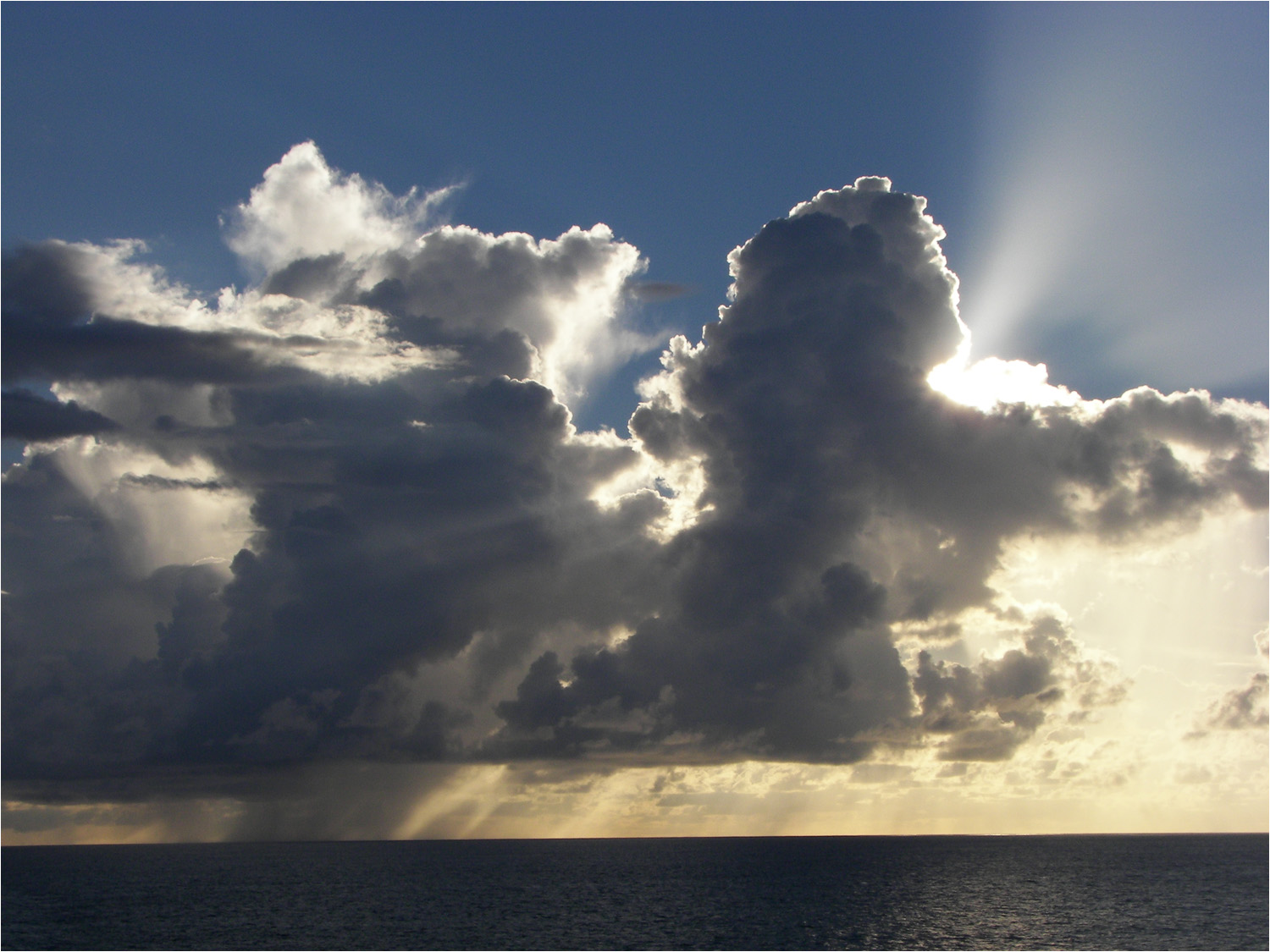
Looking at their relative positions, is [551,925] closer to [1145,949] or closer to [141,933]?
[141,933]

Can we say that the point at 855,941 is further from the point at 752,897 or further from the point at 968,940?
the point at 752,897

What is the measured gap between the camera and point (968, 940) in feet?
447

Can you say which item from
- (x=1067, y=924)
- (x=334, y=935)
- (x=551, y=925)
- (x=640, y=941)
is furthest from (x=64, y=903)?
(x=1067, y=924)

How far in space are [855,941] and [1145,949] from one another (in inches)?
1429

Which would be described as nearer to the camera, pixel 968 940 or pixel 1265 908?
pixel 968 940

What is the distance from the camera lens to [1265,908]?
6752 inches

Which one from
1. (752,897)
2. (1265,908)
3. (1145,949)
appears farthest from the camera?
(752,897)

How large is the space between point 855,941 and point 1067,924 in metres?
40.9

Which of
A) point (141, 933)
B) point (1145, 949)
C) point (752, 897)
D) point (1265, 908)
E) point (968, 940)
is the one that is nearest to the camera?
point (1145, 949)

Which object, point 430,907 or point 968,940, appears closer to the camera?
point 968,940

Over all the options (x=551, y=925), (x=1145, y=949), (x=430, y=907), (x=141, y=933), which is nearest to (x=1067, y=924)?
(x=1145, y=949)

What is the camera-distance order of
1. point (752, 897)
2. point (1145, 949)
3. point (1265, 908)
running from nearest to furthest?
point (1145, 949) → point (1265, 908) → point (752, 897)

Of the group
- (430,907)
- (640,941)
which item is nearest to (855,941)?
(640,941)

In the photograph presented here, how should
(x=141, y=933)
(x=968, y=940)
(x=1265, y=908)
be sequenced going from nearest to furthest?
(x=968, y=940), (x=141, y=933), (x=1265, y=908)
